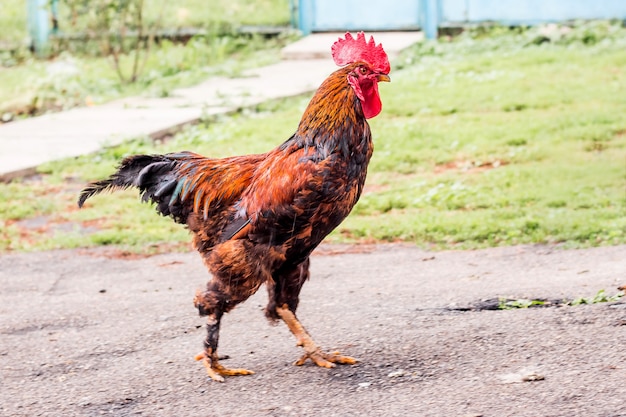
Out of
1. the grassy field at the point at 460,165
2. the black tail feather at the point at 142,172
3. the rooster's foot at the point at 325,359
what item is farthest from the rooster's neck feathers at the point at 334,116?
the grassy field at the point at 460,165

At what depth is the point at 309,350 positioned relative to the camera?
17.1ft

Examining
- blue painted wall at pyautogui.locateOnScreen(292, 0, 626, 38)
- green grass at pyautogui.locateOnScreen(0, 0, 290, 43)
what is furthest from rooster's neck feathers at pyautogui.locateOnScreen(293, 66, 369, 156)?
green grass at pyautogui.locateOnScreen(0, 0, 290, 43)

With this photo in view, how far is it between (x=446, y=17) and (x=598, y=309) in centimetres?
1144

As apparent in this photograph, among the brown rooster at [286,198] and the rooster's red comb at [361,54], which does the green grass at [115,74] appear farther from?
the rooster's red comb at [361,54]

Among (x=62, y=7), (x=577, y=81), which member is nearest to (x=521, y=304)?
(x=577, y=81)

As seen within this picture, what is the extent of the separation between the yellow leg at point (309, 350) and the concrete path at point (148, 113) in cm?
600

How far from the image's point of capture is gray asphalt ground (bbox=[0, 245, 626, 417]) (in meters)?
4.68

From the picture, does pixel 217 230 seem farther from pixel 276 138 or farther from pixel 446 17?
pixel 446 17

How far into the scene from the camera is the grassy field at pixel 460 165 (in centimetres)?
845

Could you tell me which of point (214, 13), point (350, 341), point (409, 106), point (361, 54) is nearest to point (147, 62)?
point (214, 13)

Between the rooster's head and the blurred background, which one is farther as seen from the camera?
the blurred background

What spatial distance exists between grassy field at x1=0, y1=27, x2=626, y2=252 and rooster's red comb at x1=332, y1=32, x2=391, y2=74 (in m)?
3.20

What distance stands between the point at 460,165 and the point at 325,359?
5240mm

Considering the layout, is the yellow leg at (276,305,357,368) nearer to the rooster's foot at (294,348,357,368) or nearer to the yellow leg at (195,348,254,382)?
the rooster's foot at (294,348,357,368)
